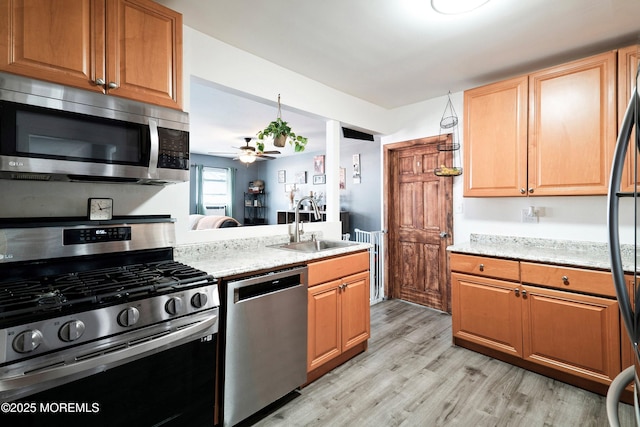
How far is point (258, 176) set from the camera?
8.52 metres

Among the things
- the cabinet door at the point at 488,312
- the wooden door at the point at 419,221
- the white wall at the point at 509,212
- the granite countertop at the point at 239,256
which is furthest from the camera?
the wooden door at the point at 419,221

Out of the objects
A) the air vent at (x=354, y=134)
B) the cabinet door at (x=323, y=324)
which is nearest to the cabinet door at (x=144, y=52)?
the cabinet door at (x=323, y=324)

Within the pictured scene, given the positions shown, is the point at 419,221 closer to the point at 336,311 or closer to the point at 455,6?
the point at 336,311

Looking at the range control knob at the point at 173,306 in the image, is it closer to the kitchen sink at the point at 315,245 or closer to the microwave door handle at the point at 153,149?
the microwave door handle at the point at 153,149

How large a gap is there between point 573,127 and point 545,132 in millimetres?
169

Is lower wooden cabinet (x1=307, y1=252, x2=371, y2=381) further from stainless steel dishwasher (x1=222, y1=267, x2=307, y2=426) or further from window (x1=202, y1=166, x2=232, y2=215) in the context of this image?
window (x1=202, y1=166, x2=232, y2=215)

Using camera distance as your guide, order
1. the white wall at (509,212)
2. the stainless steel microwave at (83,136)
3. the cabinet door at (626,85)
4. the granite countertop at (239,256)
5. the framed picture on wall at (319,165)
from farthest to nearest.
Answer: the framed picture on wall at (319,165), the white wall at (509,212), the cabinet door at (626,85), the granite countertop at (239,256), the stainless steel microwave at (83,136)

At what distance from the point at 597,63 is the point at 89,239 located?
3.37 metres

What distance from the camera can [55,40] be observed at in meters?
1.32

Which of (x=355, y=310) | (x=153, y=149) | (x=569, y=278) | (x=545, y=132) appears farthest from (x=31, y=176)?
(x=545, y=132)

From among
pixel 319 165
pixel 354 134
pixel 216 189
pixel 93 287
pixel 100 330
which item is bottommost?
pixel 100 330

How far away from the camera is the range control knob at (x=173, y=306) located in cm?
129

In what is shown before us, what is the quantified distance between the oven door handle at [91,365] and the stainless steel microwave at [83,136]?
0.76 metres

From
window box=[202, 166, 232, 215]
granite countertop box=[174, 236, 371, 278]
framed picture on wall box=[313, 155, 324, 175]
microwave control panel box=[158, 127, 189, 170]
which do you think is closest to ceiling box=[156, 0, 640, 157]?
microwave control panel box=[158, 127, 189, 170]
